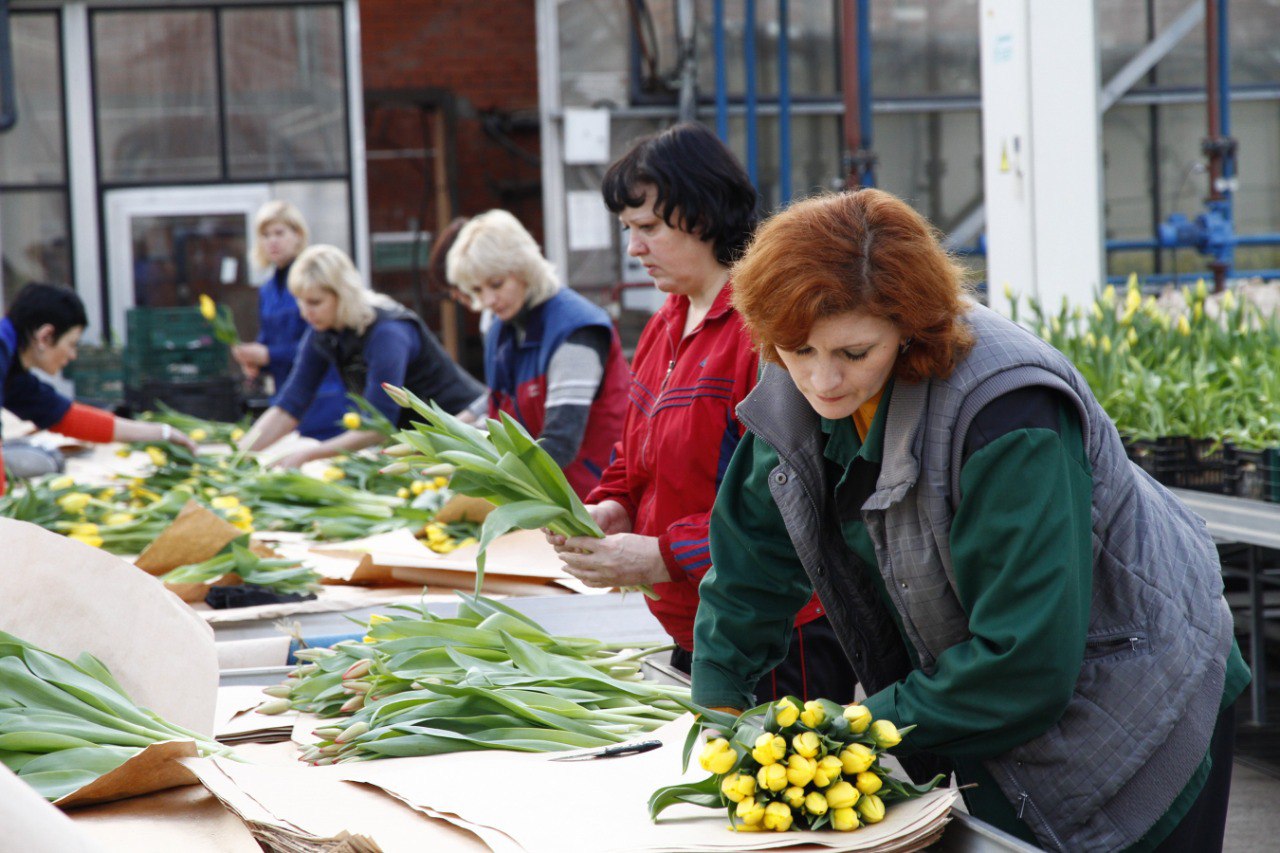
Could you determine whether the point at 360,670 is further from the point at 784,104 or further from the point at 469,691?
the point at 784,104

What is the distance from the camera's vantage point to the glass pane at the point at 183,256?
34.8 feet

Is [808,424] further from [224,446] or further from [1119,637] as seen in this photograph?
[224,446]

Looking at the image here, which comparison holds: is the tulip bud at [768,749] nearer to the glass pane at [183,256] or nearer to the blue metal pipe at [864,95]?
the blue metal pipe at [864,95]

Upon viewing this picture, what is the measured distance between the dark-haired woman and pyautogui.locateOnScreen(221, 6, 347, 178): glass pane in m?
8.83

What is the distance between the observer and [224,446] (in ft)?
18.7

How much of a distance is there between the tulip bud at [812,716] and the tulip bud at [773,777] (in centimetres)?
5

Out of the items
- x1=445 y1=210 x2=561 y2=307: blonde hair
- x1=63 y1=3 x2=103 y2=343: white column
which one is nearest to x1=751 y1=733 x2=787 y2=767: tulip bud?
x1=445 y1=210 x2=561 y2=307: blonde hair

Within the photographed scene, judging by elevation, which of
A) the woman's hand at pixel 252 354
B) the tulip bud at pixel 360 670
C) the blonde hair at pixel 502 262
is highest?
the blonde hair at pixel 502 262

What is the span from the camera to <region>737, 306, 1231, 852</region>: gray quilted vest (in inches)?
56.4

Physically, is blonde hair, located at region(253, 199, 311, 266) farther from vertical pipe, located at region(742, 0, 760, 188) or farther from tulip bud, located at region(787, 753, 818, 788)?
tulip bud, located at region(787, 753, 818, 788)

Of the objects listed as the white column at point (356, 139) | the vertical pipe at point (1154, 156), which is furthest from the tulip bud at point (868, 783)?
the vertical pipe at point (1154, 156)

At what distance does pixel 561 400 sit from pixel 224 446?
9.30 feet

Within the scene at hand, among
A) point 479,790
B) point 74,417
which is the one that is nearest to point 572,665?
point 479,790

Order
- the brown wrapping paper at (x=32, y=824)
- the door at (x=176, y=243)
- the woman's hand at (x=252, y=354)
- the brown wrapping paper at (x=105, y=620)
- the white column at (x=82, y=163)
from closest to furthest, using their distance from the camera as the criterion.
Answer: the brown wrapping paper at (x=32, y=824) → the brown wrapping paper at (x=105, y=620) → the woman's hand at (x=252, y=354) → the white column at (x=82, y=163) → the door at (x=176, y=243)
